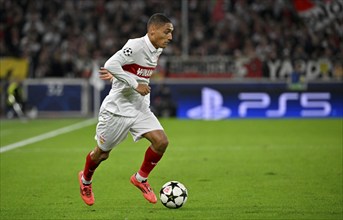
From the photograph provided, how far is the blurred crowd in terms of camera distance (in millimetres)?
25562

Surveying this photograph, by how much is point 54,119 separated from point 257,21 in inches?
315

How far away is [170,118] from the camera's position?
81.3 ft

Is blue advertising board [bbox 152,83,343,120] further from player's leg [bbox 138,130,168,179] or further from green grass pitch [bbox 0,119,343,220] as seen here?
player's leg [bbox 138,130,168,179]

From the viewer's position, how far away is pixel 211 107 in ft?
80.5

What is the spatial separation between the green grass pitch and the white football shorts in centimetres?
75

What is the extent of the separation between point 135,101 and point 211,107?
16381mm

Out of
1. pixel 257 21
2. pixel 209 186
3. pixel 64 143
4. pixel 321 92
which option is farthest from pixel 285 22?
pixel 209 186

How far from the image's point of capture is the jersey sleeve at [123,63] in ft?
25.9

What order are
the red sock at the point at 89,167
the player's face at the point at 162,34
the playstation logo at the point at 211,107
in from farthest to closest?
1. the playstation logo at the point at 211,107
2. the red sock at the point at 89,167
3. the player's face at the point at 162,34

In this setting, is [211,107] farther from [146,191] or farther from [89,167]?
[146,191]

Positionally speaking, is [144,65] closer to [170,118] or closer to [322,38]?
[170,118]

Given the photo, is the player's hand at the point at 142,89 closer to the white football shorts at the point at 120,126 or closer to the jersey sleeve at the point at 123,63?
the jersey sleeve at the point at 123,63

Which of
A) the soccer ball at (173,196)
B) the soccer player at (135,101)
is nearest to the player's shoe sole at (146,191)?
the soccer player at (135,101)

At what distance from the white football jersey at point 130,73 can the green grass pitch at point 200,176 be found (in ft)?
3.63
